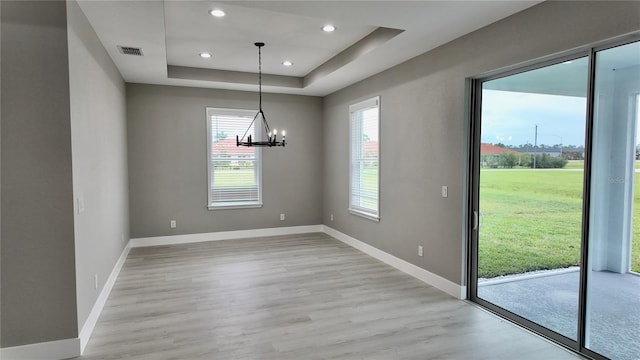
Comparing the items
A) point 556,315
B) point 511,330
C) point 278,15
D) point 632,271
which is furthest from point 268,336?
point 278,15

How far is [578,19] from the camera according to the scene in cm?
270

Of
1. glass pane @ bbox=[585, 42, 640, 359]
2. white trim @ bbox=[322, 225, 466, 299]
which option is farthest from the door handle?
glass pane @ bbox=[585, 42, 640, 359]

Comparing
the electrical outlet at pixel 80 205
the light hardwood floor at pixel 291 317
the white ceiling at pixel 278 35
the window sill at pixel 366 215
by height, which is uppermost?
the white ceiling at pixel 278 35

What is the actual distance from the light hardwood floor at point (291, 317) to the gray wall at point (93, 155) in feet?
1.44

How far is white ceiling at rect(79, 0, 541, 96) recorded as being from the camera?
307cm

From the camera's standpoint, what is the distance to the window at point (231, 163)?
663 cm

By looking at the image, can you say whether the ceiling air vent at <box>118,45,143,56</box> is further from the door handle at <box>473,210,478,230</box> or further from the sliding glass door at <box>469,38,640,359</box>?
the door handle at <box>473,210,478,230</box>

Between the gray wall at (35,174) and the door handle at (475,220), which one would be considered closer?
the gray wall at (35,174)

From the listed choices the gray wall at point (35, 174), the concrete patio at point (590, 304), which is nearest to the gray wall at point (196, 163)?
the gray wall at point (35, 174)

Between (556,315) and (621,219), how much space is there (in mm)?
970

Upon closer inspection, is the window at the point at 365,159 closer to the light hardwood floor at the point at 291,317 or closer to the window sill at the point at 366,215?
the window sill at the point at 366,215

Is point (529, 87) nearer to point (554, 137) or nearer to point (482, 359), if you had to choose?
point (554, 137)

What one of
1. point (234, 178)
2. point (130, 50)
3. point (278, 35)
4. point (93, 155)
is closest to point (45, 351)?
point (93, 155)

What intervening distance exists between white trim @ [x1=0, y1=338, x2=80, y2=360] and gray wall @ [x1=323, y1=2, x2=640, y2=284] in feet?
11.2
